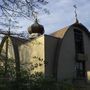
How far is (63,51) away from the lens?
27.4 metres

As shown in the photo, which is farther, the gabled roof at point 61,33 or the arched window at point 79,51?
the arched window at point 79,51

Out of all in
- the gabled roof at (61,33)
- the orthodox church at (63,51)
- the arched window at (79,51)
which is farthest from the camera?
the arched window at (79,51)

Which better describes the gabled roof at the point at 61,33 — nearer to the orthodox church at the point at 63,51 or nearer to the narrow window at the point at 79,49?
the orthodox church at the point at 63,51

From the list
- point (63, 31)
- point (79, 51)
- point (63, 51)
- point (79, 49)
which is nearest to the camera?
point (63, 51)

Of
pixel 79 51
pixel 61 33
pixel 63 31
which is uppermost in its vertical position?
pixel 63 31

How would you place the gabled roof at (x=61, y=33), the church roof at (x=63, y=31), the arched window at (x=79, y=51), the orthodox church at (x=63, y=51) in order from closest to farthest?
the orthodox church at (x=63, y=51)
the gabled roof at (x=61, y=33)
the church roof at (x=63, y=31)
the arched window at (x=79, y=51)

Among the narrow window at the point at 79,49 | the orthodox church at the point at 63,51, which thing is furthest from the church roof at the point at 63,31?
the narrow window at the point at 79,49

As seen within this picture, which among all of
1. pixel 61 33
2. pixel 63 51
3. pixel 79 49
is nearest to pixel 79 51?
pixel 79 49

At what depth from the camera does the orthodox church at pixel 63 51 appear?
2594 centimetres

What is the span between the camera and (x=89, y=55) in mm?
30453

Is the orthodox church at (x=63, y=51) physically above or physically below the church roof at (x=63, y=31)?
below

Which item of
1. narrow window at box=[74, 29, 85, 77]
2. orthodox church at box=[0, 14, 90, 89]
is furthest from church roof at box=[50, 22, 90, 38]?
narrow window at box=[74, 29, 85, 77]

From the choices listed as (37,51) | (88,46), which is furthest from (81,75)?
(37,51)

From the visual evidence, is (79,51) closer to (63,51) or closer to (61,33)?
(63,51)
